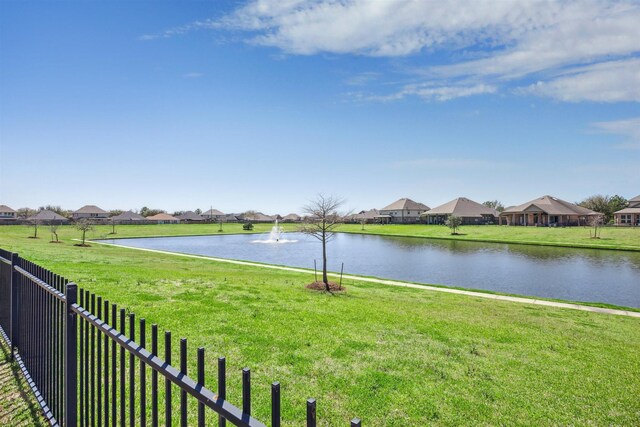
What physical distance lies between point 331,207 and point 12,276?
14980 millimetres

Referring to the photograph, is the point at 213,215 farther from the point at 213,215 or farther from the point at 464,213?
the point at 464,213

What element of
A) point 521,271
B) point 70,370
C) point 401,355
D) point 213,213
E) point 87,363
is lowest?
point 521,271

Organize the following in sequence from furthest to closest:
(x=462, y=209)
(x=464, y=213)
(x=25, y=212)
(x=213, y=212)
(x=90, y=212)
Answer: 1. (x=213, y=212)
2. (x=90, y=212)
3. (x=25, y=212)
4. (x=462, y=209)
5. (x=464, y=213)

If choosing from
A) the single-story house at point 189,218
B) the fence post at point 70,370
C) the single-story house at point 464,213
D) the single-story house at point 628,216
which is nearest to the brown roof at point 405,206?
the single-story house at point 464,213

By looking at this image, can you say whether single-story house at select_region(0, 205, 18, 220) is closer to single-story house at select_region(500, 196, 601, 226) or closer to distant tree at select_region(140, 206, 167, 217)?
distant tree at select_region(140, 206, 167, 217)

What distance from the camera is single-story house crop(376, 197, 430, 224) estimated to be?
120 meters

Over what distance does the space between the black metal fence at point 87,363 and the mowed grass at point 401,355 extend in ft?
5.86

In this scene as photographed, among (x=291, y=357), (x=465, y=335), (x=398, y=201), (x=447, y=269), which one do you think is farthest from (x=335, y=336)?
(x=398, y=201)

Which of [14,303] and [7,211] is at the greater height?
[7,211]

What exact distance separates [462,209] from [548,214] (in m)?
20.0

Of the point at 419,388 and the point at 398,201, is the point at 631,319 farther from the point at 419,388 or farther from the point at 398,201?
the point at 398,201

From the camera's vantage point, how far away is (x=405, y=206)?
12138 cm

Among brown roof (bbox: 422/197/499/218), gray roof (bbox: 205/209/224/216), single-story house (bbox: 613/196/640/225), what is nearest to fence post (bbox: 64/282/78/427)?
brown roof (bbox: 422/197/499/218)

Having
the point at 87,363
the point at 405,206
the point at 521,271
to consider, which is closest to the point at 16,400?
the point at 87,363
